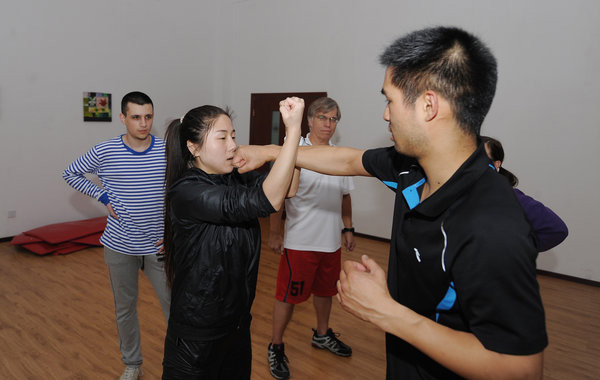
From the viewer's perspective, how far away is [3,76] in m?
4.84

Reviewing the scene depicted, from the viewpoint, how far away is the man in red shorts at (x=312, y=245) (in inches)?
103

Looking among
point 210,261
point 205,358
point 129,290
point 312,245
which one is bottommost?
point 129,290

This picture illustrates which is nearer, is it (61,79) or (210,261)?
(210,261)

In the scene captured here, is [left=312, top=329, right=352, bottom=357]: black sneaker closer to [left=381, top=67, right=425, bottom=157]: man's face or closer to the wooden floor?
the wooden floor

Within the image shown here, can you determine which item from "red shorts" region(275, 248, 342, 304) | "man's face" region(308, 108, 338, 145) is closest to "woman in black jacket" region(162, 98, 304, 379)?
"red shorts" region(275, 248, 342, 304)

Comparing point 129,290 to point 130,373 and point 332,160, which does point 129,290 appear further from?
point 332,160

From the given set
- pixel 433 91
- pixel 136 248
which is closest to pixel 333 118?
pixel 136 248

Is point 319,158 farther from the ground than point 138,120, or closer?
closer

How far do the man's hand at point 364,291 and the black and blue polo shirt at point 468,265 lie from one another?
0.35 ft

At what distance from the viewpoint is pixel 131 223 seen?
2326 millimetres

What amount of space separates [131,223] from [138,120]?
2.28ft

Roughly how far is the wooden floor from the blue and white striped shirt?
2.98ft

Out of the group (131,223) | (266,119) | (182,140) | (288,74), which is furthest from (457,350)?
(266,119)

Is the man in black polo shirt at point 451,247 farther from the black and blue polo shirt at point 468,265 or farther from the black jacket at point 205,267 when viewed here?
the black jacket at point 205,267
